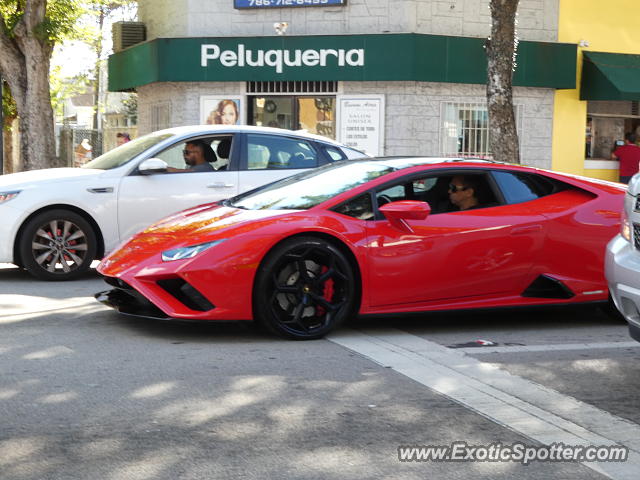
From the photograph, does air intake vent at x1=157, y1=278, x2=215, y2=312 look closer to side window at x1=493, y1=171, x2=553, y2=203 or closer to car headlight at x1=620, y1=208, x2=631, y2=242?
side window at x1=493, y1=171, x2=553, y2=203

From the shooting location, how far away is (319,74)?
19203mm

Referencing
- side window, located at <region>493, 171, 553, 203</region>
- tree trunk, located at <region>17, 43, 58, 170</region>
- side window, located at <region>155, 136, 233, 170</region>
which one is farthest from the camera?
tree trunk, located at <region>17, 43, 58, 170</region>

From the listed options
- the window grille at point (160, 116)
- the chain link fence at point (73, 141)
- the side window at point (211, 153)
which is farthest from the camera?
the chain link fence at point (73, 141)

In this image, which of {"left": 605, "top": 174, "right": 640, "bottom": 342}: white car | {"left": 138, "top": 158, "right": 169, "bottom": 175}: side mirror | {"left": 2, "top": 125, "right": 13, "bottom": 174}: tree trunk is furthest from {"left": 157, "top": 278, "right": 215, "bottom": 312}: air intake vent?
{"left": 2, "top": 125, "right": 13, "bottom": 174}: tree trunk

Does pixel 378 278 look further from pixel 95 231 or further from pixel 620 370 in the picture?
pixel 95 231

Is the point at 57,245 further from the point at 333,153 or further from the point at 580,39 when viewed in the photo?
the point at 580,39

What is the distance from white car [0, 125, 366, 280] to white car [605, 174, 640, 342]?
5.22 m

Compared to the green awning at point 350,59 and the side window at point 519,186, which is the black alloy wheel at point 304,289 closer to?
the side window at point 519,186

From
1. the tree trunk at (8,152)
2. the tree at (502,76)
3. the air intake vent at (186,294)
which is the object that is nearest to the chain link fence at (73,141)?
the tree trunk at (8,152)

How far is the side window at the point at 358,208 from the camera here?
676 centimetres

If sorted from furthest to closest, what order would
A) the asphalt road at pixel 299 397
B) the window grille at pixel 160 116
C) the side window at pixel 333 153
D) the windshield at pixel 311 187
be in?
the window grille at pixel 160 116 < the side window at pixel 333 153 < the windshield at pixel 311 187 < the asphalt road at pixel 299 397

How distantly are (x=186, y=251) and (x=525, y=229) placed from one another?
252 centimetres

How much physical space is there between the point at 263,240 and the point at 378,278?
881mm

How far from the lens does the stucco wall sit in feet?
63.1
